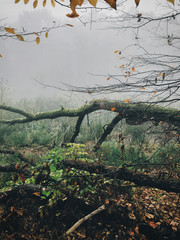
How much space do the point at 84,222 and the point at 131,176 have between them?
1078mm

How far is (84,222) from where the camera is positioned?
2.22m

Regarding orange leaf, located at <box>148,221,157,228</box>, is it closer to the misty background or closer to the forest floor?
the forest floor

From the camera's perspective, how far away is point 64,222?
2.23 m

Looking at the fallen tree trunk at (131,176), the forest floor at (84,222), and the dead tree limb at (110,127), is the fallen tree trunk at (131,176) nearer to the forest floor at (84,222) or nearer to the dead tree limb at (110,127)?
the forest floor at (84,222)

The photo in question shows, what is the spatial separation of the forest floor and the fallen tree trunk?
26 centimetres

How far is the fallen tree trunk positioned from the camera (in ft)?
6.88

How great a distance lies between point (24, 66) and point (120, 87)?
7297cm

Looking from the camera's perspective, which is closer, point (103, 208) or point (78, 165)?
point (103, 208)

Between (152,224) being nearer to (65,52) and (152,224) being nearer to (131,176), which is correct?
(131,176)

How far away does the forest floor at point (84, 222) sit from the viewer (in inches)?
77.8

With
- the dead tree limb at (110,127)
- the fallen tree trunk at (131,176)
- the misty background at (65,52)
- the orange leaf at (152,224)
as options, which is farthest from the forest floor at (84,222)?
the misty background at (65,52)

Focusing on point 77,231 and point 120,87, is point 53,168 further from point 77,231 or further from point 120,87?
point 120,87

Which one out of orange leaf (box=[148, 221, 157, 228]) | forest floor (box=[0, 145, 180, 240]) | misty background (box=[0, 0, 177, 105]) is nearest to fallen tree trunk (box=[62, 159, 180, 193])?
forest floor (box=[0, 145, 180, 240])

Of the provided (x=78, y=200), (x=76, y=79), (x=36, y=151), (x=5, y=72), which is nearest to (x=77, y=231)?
(x=78, y=200)
